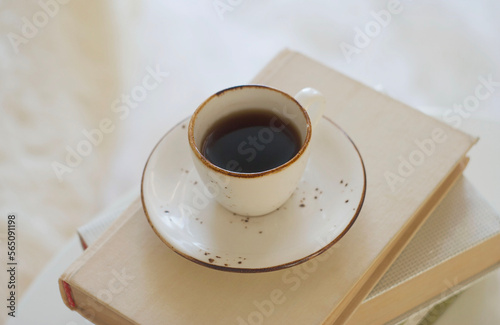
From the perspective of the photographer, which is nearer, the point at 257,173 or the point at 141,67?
the point at 257,173

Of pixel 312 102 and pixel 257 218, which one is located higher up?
pixel 312 102

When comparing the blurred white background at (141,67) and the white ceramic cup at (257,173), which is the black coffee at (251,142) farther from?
the blurred white background at (141,67)

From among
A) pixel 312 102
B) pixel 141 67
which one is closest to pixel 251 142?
pixel 312 102

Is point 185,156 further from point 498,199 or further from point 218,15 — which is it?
point 218,15

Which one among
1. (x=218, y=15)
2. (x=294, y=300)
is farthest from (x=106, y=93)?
(x=294, y=300)

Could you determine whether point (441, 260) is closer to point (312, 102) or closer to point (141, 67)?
point (312, 102)

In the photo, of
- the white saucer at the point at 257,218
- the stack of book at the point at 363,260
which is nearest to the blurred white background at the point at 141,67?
the stack of book at the point at 363,260
